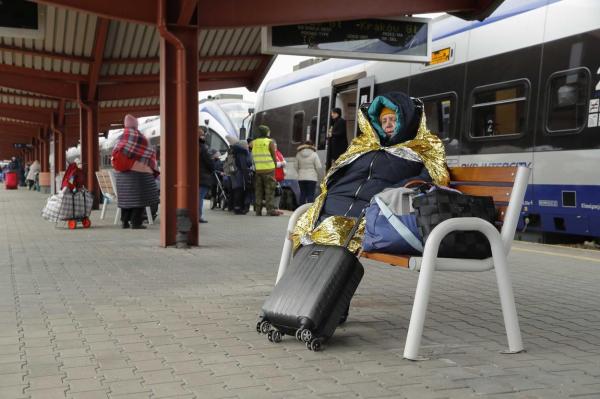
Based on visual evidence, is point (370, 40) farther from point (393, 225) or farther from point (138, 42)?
point (393, 225)

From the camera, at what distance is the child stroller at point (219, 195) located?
57.6ft

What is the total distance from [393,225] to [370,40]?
840 centimetres

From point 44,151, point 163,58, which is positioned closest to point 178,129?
point 163,58

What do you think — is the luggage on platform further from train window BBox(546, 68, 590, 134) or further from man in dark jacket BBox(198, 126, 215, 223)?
train window BBox(546, 68, 590, 134)

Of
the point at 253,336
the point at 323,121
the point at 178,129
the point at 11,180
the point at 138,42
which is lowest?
the point at 11,180

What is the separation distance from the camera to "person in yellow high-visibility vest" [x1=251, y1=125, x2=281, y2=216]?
14.9 metres

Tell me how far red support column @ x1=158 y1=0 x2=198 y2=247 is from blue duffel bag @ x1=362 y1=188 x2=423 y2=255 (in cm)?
532

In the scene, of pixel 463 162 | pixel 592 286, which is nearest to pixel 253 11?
pixel 463 162

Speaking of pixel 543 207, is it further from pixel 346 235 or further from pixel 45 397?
pixel 45 397

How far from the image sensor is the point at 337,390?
3416mm

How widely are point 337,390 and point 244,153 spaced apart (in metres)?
12.9

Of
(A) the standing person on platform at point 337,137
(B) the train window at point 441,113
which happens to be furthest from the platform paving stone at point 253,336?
(A) the standing person on platform at point 337,137

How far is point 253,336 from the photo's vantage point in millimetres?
4500

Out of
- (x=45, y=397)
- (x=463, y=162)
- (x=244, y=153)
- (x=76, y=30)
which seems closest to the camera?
(x=45, y=397)
